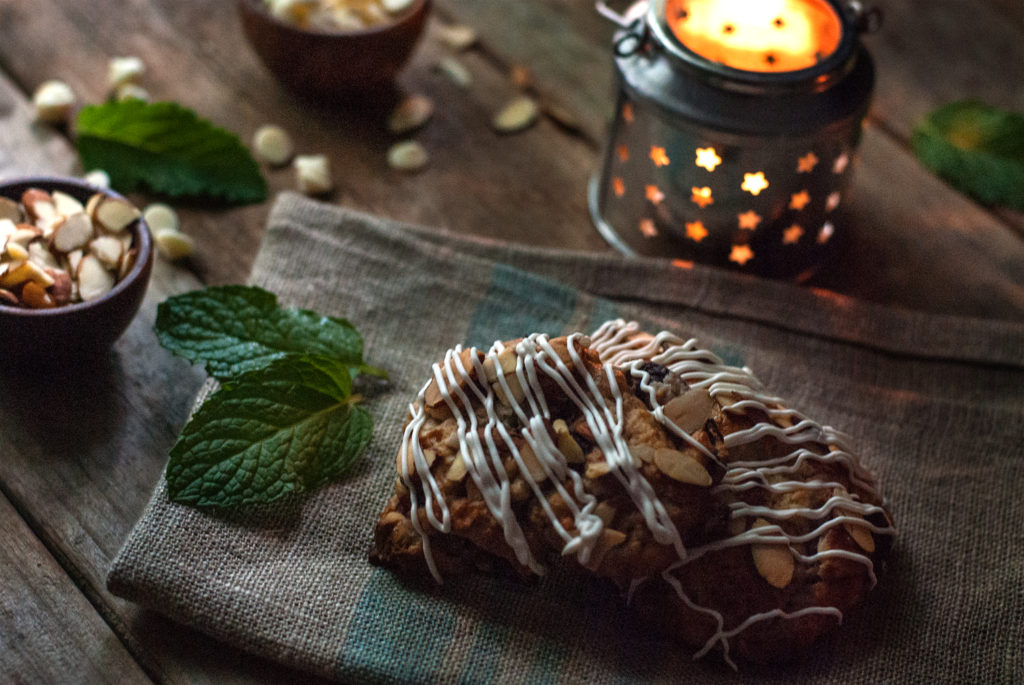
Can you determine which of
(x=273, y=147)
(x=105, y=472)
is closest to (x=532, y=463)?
(x=105, y=472)

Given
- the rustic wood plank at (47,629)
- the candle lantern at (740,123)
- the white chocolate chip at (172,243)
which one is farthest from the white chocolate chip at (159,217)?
A: the candle lantern at (740,123)

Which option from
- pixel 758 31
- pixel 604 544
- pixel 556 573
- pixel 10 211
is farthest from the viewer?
pixel 758 31

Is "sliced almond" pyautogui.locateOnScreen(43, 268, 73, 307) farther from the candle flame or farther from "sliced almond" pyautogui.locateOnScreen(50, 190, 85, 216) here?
the candle flame

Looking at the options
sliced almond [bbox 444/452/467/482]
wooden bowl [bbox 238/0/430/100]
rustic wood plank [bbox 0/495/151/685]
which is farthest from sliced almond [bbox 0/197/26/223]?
sliced almond [bbox 444/452/467/482]

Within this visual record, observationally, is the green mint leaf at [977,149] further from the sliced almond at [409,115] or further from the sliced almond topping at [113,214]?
the sliced almond topping at [113,214]

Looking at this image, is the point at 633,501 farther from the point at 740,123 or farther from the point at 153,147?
the point at 153,147

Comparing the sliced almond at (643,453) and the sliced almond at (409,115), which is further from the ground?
the sliced almond at (643,453)
